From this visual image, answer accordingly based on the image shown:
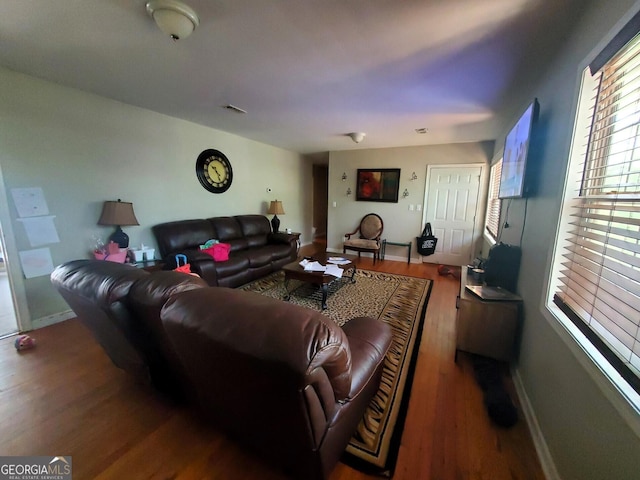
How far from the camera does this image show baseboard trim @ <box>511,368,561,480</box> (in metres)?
1.15

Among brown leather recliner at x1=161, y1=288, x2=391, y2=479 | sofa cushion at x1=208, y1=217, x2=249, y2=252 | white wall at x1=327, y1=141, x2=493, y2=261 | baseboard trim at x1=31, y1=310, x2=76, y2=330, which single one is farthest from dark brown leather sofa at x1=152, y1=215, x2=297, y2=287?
brown leather recliner at x1=161, y1=288, x2=391, y2=479

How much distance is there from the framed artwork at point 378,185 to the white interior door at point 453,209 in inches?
24.9

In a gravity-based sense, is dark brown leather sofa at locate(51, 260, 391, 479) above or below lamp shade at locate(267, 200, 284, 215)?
below

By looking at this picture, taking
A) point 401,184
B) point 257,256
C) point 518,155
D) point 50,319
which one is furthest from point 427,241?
point 50,319

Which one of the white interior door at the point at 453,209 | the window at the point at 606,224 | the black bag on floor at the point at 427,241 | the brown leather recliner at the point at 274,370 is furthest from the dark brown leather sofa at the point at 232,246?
the window at the point at 606,224

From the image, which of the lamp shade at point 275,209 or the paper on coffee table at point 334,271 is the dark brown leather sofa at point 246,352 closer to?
the paper on coffee table at point 334,271

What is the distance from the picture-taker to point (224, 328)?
30.7 inches

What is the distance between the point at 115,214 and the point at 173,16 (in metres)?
2.16

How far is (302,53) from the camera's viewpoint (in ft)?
5.72

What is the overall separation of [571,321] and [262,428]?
154 cm

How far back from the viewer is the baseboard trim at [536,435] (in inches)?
45.2

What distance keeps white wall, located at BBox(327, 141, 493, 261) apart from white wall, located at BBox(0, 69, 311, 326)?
8.61 ft

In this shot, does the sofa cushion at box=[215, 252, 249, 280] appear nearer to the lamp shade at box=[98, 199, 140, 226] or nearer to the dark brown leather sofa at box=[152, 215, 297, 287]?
the dark brown leather sofa at box=[152, 215, 297, 287]

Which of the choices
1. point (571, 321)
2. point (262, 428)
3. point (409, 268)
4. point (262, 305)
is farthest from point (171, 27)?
point (409, 268)
